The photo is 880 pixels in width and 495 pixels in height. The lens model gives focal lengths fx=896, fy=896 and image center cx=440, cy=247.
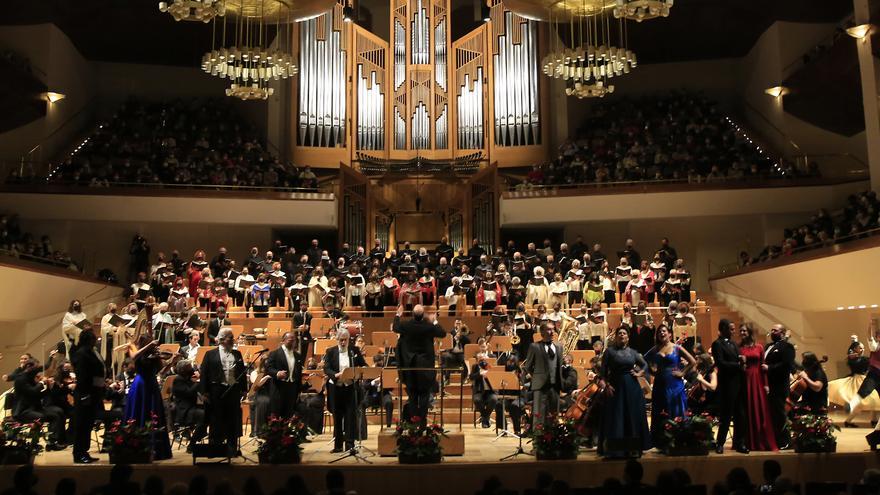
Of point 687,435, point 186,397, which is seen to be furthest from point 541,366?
point 186,397

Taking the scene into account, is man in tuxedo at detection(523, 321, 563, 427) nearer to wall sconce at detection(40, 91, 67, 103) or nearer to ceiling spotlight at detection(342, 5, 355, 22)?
ceiling spotlight at detection(342, 5, 355, 22)

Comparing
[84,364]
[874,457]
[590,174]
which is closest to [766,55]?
[590,174]

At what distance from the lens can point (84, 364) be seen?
8.82 m

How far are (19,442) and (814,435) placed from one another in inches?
300

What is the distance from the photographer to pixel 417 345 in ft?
29.7

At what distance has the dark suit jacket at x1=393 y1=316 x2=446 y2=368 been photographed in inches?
355

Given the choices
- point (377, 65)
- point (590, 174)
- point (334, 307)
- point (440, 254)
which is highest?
point (377, 65)

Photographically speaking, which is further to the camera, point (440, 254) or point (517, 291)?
point (440, 254)

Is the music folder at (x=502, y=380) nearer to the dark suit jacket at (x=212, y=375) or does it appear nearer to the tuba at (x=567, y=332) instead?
the dark suit jacket at (x=212, y=375)

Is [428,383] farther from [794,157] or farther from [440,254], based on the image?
[794,157]

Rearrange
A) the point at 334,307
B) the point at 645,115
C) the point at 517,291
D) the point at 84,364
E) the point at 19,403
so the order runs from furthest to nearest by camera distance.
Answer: the point at 645,115, the point at 517,291, the point at 334,307, the point at 19,403, the point at 84,364

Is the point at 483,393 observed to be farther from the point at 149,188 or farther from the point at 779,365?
the point at 149,188

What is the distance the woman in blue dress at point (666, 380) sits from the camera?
29.1 feet

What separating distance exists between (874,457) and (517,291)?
26.9ft
